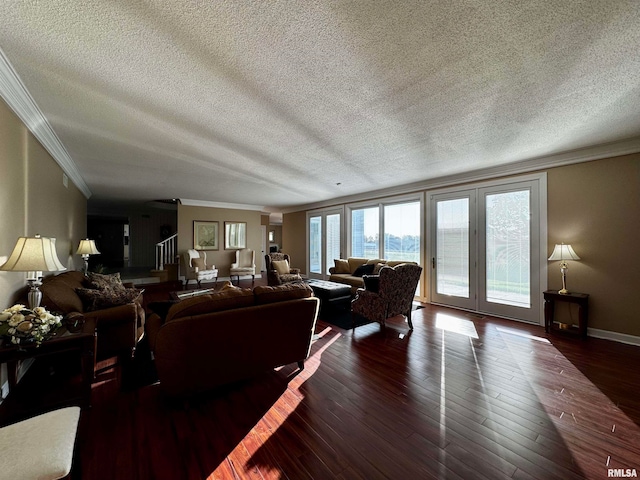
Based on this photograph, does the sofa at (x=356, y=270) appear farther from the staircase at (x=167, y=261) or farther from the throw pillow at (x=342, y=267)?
the staircase at (x=167, y=261)

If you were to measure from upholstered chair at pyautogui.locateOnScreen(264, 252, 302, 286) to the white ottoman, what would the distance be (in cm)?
473

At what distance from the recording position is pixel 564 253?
3.70 meters

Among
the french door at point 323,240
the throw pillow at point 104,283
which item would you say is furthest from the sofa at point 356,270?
the throw pillow at point 104,283

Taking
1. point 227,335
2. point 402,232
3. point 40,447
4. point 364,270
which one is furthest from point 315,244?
point 40,447

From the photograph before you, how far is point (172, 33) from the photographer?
5.26 ft

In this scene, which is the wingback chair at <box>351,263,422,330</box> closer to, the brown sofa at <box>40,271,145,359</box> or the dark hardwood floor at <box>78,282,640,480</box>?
the dark hardwood floor at <box>78,282,640,480</box>

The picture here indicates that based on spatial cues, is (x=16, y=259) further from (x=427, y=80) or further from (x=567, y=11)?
(x=567, y=11)

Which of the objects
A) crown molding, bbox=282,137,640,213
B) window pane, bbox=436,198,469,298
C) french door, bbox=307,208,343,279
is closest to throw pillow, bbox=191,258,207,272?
french door, bbox=307,208,343,279

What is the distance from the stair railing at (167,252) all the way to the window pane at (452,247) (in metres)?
7.67

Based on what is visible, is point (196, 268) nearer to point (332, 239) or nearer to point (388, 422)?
point (332, 239)

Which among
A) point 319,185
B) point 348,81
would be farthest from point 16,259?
point 319,185

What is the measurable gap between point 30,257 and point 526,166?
240 inches

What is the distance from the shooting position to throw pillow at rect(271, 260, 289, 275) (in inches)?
252

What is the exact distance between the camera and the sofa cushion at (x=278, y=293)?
225cm
